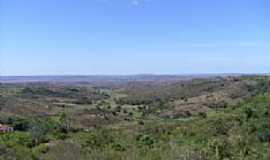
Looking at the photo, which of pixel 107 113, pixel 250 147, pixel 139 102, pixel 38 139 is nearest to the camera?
pixel 250 147

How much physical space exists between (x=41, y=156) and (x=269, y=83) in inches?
2340

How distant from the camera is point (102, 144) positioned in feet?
88.9

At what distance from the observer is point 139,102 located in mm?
94062

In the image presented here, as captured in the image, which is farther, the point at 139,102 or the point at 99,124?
the point at 139,102

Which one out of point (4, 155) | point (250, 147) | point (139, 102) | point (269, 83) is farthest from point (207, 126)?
point (139, 102)

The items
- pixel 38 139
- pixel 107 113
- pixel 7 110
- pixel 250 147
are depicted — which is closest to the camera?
pixel 250 147

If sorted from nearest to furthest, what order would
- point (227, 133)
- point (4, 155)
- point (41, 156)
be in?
point (4, 155) < point (41, 156) < point (227, 133)

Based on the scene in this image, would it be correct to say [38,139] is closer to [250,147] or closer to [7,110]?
[250,147]

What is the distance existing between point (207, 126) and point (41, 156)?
1600 centimetres

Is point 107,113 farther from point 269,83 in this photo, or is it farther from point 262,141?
point 262,141

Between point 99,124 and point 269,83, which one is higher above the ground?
point 269,83

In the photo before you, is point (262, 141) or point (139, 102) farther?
point (139, 102)

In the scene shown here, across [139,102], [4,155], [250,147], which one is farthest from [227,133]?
[139,102]

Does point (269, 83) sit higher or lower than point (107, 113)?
higher
